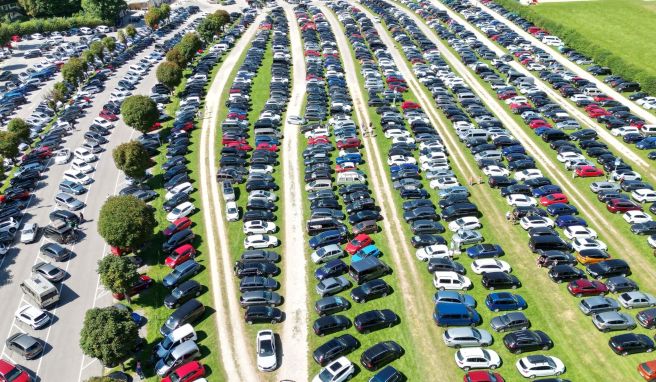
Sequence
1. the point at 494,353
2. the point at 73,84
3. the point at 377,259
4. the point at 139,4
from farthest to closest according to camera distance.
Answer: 1. the point at 139,4
2. the point at 73,84
3. the point at 377,259
4. the point at 494,353

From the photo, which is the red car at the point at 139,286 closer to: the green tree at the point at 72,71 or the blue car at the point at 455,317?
the blue car at the point at 455,317

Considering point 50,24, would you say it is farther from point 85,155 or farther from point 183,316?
point 183,316

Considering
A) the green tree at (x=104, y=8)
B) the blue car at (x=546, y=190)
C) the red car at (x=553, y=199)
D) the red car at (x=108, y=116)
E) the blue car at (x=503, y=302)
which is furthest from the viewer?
the green tree at (x=104, y=8)

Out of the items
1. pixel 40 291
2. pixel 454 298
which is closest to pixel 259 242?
pixel 454 298

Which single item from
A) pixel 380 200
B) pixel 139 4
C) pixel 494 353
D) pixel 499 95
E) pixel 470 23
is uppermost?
pixel 139 4

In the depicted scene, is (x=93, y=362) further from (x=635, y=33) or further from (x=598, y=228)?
(x=635, y=33)

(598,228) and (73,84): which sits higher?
(73,84)

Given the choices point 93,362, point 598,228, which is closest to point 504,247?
point 598,228

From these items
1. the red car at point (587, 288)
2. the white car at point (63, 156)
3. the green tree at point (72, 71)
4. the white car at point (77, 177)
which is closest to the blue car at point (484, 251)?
the red car at point (587, 288)
